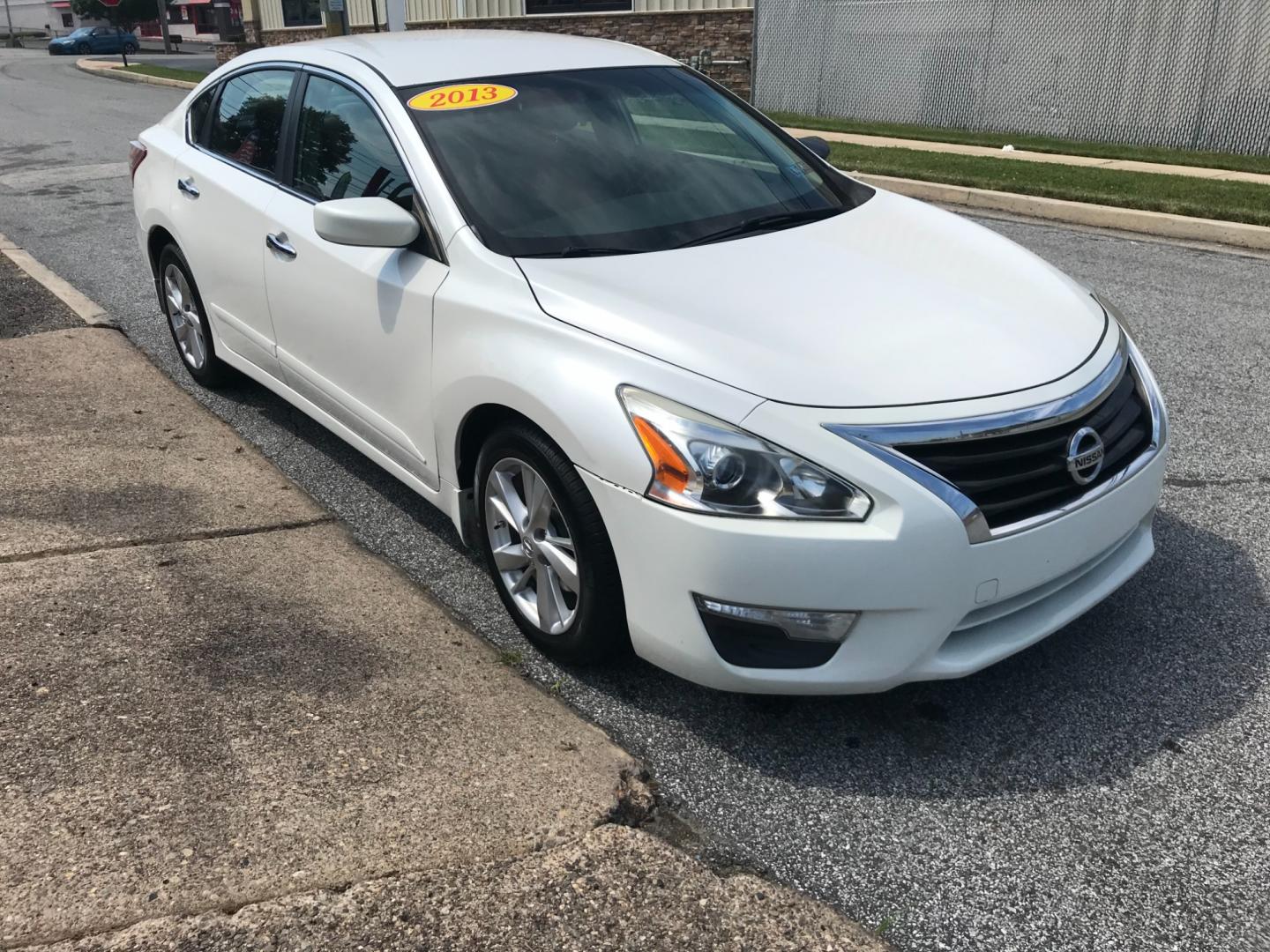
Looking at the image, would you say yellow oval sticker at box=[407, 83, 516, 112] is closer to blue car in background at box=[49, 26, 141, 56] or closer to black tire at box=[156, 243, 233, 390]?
black tire at box=[156, 243, 233, 390]

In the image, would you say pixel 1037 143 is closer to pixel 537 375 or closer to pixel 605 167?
pixel 605 167

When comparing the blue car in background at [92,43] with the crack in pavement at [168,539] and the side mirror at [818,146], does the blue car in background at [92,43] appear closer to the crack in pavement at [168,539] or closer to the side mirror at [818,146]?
the side mirror at [818,146]

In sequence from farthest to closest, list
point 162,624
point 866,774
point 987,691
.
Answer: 1. point 162,624
2. point 987,691
3. point 866,774

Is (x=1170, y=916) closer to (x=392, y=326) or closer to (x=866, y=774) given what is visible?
(x=866, y=774)

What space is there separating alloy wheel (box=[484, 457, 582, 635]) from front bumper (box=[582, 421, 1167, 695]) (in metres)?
0.29

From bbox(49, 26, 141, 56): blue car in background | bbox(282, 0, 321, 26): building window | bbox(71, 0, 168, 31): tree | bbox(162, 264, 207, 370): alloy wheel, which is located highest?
bbox(282, 0, 321, 26): building window

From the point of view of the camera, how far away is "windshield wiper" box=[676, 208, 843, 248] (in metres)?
3.58

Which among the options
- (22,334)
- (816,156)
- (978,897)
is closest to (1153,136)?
(816,156)

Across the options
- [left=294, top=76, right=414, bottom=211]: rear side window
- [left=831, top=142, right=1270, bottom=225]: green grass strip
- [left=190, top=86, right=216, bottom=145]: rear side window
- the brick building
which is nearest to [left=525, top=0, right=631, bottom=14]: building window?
the brick building

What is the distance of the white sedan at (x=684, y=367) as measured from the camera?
2.68 m

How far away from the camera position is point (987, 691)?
3195mm

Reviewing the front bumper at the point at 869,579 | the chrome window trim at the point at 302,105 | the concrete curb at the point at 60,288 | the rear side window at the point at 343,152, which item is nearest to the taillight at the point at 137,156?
the chrome window trim at the point at 302,105

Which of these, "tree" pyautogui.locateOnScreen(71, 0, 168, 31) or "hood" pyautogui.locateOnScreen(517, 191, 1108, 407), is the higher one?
"hood" pyautogui.locateOnScreen(517, 191, 1108, 407)

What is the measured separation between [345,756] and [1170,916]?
197 cm
